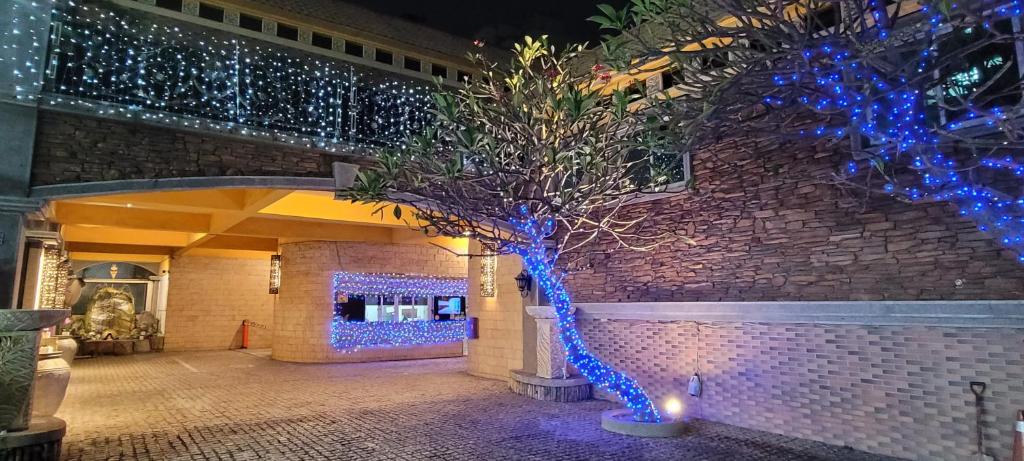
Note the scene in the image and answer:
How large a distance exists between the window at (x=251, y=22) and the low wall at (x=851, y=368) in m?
8.53

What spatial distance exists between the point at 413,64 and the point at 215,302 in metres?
11.2

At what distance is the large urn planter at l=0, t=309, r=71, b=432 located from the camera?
4.93 meters

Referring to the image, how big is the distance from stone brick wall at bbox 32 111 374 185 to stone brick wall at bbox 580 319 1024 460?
5770mm

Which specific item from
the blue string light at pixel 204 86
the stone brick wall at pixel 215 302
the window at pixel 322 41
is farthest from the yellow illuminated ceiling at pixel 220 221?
the window at pixel 322 41

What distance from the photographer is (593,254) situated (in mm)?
8750

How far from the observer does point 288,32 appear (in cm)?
1080

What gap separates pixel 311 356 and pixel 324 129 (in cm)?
738

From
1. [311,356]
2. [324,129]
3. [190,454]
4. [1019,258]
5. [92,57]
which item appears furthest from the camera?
[311,356]

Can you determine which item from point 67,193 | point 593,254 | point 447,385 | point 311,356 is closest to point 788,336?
point 593,254

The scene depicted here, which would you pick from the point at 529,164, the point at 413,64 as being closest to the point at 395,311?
the point at 413,64

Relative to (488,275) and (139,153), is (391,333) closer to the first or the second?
(488,275)

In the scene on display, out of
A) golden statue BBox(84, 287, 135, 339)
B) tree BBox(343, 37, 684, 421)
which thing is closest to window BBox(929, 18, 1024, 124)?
tree BBox(343, 37, 684, 421)

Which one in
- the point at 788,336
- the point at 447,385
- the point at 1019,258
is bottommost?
the point at 447,385

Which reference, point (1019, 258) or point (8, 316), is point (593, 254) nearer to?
point (1019, 258)
